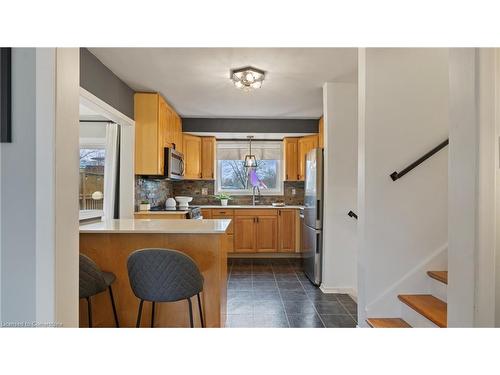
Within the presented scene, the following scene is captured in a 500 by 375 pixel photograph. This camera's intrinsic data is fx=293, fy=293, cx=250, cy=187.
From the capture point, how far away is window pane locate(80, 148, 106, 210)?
3438 mm

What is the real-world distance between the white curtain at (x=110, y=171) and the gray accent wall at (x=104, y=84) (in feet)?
0.98

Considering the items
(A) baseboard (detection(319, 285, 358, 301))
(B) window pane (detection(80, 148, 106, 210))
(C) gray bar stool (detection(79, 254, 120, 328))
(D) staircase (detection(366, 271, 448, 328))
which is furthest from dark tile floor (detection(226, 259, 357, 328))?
(B) window pane (detection(80, 148, 106, 210))

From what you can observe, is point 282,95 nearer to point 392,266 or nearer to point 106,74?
point 106,74

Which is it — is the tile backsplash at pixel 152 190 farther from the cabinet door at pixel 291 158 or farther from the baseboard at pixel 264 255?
the cabinet door at pixel 291 158

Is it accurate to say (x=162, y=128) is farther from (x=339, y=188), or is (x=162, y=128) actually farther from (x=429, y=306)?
(x=429, y=306)

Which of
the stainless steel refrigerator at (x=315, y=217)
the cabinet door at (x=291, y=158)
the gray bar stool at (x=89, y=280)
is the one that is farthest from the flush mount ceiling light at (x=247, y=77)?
the cabinet door at (x=291, y=158)

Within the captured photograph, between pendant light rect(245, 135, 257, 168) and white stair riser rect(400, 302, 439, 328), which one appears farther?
pendant light rect(245, 135, 257, 168)

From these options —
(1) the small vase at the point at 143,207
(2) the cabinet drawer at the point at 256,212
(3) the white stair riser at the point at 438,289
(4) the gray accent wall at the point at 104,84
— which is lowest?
(3) the white stair riser at the point at 438,289

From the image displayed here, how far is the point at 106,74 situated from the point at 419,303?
131 inches

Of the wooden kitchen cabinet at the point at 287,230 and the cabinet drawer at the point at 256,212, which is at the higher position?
the cabinet drawer at the point at 256,212

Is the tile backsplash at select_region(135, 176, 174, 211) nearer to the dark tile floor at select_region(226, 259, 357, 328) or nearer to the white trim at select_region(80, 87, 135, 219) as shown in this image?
the white trim at select_region(80, 87, 135, 219)

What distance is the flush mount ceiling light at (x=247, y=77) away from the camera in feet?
9.71

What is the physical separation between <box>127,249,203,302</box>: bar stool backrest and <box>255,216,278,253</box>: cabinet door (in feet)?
10.5
